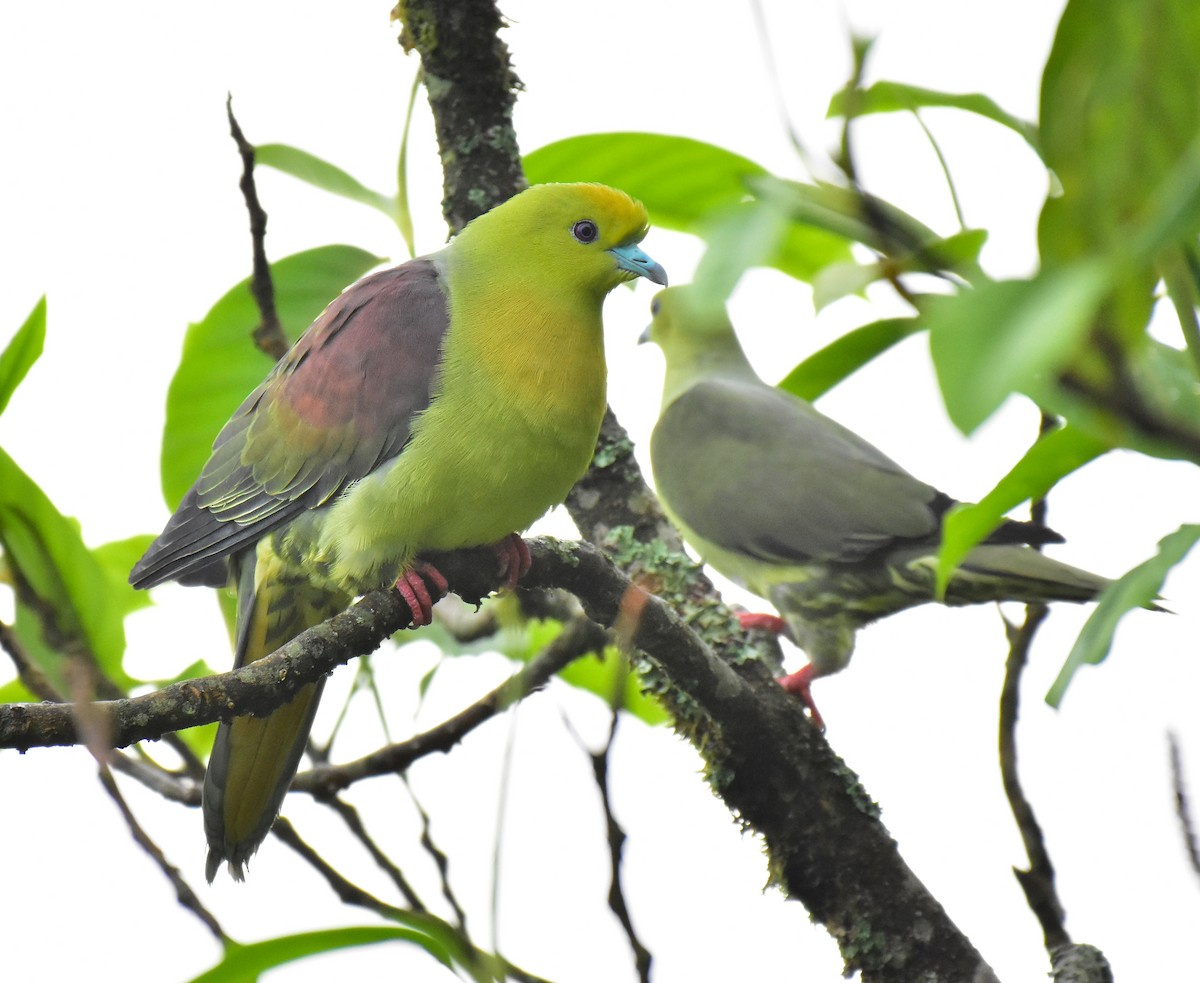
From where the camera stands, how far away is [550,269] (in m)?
2.59

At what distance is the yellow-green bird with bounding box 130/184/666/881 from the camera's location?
2277 millimetres

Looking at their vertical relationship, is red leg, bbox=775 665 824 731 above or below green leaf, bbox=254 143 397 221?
below

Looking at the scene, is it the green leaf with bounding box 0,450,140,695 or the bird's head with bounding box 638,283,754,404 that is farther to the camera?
the bird's head with bounding box 638,283,754,404

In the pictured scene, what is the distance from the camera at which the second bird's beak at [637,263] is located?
8.54 ft

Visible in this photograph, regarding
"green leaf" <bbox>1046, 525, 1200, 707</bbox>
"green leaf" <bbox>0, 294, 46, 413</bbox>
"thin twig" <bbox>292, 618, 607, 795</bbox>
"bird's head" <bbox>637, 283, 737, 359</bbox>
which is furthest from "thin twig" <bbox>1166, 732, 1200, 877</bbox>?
"bird's head" <bbox>637, 283, 737, 359</bbox>

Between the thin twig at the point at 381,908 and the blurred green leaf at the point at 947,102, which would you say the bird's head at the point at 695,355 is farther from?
the blurred green leaf at the point at 947,102

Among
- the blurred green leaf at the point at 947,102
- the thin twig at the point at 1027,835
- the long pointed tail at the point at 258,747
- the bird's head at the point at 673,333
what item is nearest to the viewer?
the blurred green leaf at the point at 947,102

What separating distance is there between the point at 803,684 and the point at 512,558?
168 cm

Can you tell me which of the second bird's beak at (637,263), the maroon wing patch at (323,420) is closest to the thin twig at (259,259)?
the maroon wing patch at (323,420)

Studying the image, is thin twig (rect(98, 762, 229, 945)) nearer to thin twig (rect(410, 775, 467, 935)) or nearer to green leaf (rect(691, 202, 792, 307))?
thin twig (rect(410, 775, 467, 935))

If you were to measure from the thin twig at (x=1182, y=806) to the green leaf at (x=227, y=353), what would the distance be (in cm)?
208

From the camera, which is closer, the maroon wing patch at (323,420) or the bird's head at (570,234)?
the maroon wing patch at (323,420)

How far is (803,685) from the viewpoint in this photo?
144 inches

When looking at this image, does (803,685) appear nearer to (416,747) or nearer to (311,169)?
(416,747)
